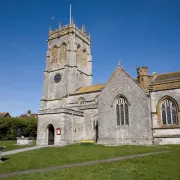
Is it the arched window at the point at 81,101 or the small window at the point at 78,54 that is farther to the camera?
the small window at the point at 78,54

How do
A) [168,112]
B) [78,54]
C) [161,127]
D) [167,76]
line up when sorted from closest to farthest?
[161,127], [168,112], [167,76], [78,54]

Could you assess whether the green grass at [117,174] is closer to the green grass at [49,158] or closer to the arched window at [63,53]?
the green grass at [49,158]

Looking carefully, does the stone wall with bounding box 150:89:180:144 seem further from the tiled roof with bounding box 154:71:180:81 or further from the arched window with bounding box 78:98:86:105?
the arched window with bounding box 78:98:86:105

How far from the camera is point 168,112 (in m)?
27.8

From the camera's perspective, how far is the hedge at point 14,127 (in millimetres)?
51234

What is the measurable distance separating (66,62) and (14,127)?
22030 millimetres

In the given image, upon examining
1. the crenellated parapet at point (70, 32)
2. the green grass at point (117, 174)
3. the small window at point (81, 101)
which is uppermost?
the crenellated parapet at point (70, 32)

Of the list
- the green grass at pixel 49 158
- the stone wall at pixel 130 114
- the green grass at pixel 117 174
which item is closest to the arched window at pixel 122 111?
the stone wall at pixel 130 114

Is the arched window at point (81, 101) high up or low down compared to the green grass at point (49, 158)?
up

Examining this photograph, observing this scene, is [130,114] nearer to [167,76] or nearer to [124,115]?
[124,115]

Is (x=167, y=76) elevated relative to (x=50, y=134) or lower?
elevated

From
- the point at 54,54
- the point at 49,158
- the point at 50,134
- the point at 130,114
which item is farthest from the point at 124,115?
the point at 54,54

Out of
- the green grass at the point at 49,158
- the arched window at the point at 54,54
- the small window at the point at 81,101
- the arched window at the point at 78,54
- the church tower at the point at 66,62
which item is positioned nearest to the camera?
the green grass at the point at 49,158

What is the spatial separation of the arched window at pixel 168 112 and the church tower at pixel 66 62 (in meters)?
24.5
